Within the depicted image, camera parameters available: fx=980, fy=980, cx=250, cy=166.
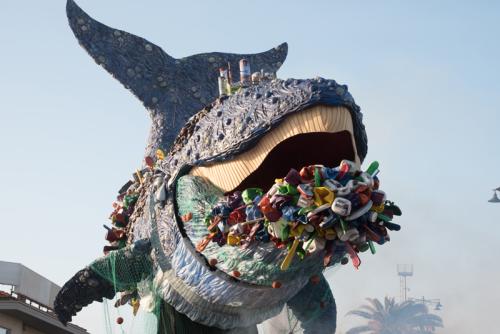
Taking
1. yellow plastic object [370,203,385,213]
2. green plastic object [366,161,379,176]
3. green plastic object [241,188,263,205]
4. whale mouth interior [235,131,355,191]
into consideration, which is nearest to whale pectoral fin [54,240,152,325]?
whale mouth interior [235,131,355,191]

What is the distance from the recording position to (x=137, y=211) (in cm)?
1009

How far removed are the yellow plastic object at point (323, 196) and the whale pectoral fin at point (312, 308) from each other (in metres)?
3.04

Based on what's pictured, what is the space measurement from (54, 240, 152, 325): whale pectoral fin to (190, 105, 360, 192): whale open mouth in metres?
1.44

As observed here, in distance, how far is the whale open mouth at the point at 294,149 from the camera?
794 cm

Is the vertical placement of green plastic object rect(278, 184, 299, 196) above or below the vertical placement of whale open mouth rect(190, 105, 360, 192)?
below

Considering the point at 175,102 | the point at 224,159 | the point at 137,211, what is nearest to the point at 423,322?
the point at 175,102

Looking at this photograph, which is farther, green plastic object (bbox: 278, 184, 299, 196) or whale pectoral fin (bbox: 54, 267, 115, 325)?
whale pectoral fin (bbox: 54, 267, 115, 325)

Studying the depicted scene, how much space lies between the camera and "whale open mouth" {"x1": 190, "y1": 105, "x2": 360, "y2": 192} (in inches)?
313

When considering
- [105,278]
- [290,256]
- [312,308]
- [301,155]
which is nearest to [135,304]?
[105,278]

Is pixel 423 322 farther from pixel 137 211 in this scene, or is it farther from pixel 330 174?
pixel 330 174

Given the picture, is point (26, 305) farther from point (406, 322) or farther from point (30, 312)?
point (406, 322)

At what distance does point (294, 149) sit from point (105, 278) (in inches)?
111

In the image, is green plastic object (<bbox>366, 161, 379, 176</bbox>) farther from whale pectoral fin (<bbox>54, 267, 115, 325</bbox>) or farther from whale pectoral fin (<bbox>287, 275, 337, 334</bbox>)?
whale pectoral fin (<bbox>54, 267, 115, 325</bbox>)

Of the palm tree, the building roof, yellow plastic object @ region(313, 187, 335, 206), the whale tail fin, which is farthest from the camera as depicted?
the building roof
